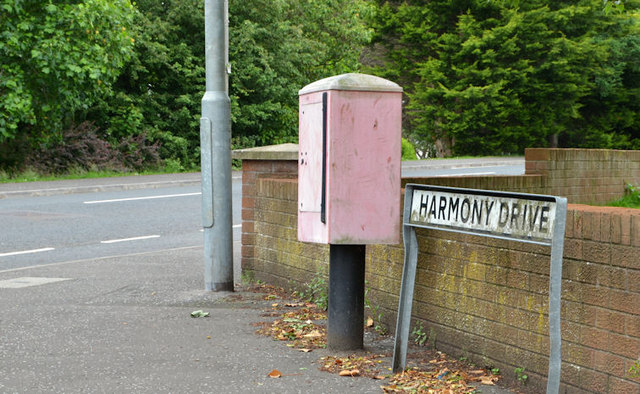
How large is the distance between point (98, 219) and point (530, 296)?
10672 mm

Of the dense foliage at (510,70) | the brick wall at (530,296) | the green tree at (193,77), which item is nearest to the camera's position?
the brick wall at (530,296)

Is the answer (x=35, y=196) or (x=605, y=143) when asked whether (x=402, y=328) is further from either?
(x=605, y=143)

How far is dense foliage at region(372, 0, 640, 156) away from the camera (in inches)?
1497

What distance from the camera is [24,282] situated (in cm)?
847

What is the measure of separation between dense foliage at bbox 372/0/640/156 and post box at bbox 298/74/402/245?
3272 cm

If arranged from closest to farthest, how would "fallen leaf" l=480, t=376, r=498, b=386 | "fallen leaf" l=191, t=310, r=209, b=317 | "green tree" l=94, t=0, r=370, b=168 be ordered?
1. "fallen leaf" l=480, t=376, r=498, b=386
2. "fallen leaf" l=191, t=310, r=209, b=317
3. "green tree" l=94, t=0, r=370, b=168

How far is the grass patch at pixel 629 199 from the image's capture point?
12.2m

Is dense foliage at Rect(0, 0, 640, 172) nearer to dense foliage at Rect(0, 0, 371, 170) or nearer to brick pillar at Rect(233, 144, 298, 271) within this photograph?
dense foliage at Rect(0, 0, 371, 170)

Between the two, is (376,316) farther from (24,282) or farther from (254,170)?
(24,282)

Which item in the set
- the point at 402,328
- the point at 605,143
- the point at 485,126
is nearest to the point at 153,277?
the point at 402,328

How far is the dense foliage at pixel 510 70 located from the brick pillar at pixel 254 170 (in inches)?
1187

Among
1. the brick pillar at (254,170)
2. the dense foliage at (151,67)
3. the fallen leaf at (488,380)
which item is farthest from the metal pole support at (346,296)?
the dense foliage at (151,67)

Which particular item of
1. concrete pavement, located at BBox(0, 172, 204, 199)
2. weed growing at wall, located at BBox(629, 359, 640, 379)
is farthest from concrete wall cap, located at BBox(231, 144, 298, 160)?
concrete pavement, located at BBox(0, 172, 204, 199)

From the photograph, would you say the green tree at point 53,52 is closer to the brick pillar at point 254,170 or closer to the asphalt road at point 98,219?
the asphalt road at point 98,219
